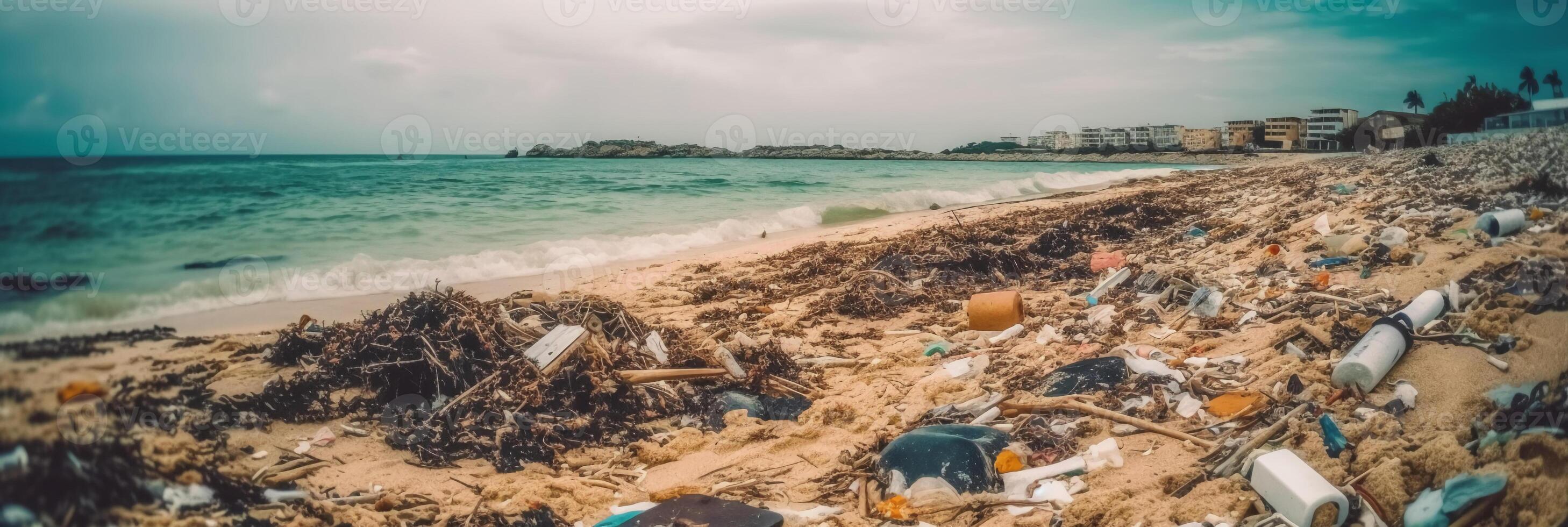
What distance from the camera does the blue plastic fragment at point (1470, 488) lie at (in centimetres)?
205

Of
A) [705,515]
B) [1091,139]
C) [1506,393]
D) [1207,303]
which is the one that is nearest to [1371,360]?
[1506,393]

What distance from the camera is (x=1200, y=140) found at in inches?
2522

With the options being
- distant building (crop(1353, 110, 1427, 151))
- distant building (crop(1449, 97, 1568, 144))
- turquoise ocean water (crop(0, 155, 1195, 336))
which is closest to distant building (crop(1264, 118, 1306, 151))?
turquoise ocean water (crop(0, 155, 1195, 336))

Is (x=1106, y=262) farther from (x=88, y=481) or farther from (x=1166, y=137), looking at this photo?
(x=1166, y=137)

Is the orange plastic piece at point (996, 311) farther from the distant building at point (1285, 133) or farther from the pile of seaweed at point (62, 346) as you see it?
the distant building at point (1285, 133)

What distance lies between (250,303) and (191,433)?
4.49 metres

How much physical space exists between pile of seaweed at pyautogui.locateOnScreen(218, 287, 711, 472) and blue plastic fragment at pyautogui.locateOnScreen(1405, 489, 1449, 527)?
3268mm

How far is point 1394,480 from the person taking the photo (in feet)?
7.50

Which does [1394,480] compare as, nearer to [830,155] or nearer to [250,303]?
[250,303]

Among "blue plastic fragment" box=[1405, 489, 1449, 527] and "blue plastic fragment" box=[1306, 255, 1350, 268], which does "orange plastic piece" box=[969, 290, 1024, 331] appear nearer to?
"blue plastic fragment" box=[1306, 255, 1350, 268]

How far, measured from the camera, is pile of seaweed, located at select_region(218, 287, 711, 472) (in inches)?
144

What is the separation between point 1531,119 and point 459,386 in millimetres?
5522

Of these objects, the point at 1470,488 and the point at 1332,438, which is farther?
the point at 1332,438

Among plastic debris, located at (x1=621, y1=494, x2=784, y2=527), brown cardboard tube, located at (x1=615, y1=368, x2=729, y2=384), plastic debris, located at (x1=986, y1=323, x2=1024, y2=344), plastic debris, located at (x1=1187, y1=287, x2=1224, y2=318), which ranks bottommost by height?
plastic debris, located at (x1=621, y1=494, x2=784, y2=527)
